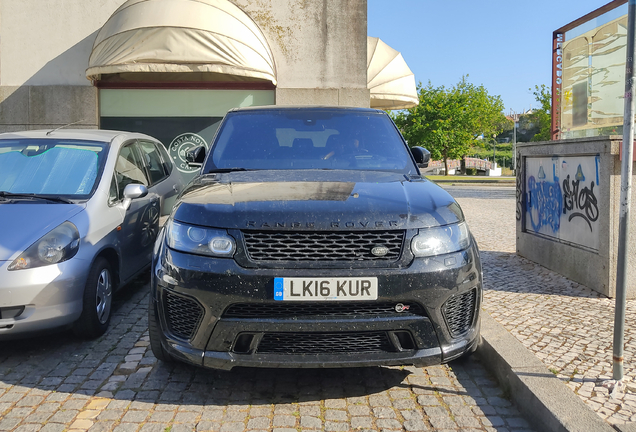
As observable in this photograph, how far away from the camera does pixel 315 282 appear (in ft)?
9.39

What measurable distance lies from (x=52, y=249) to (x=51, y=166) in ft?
4.13

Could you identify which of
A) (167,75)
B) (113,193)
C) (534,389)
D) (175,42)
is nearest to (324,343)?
(534,389)

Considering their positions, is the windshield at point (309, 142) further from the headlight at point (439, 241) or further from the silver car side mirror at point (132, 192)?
the headlight at point (439, 241)

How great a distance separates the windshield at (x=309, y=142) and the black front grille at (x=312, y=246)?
1213mm

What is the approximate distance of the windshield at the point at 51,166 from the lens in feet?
15.1

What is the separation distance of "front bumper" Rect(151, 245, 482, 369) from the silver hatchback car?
126 cm

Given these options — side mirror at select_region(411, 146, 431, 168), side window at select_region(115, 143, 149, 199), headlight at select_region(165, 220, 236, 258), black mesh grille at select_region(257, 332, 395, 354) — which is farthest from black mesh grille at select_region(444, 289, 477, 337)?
side window at select_region(115, 143, 149, 199)

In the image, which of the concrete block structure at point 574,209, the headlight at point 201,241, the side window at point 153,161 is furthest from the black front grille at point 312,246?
the side window at point 153,161

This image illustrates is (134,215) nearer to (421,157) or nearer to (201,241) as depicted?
(201,241)

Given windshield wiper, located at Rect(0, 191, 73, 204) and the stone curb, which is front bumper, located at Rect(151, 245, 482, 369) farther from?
windshield wiper, located at Rect(0, 191, 73, 204)

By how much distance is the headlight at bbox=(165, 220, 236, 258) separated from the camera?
294 cm

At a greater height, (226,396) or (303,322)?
(303,322)

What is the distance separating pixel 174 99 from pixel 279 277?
33.7 ft

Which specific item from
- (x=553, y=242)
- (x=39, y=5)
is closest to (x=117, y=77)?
(x=39, y=5)
